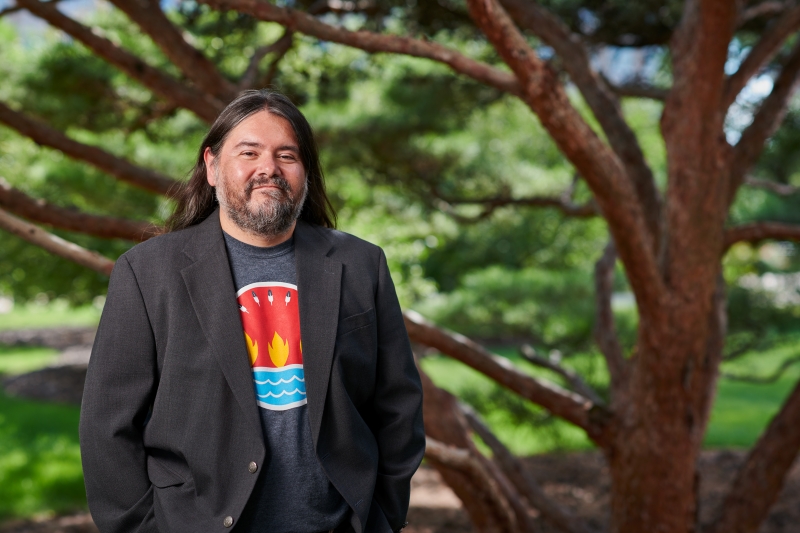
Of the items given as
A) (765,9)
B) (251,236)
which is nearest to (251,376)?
(251,236)

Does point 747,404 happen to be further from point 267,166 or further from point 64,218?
point 267,166

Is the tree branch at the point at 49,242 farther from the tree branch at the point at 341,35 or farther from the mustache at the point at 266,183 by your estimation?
the mustache at the point at 266,183

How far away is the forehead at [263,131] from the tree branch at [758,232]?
236 cm

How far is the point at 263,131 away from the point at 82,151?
202 centimetres

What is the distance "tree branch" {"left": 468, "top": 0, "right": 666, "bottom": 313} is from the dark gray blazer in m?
1.08

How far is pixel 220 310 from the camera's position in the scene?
1.51m

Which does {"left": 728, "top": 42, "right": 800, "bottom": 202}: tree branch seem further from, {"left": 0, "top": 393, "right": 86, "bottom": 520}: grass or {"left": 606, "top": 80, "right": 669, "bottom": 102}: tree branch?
{"left": 0, "top": 393, "right": 86, "bottom": 520}: grass

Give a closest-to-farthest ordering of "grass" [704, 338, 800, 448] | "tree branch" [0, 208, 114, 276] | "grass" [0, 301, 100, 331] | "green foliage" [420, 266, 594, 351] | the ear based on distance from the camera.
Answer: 1. the ear
2. "tree branch" [0, 208, 114, 276]
3. "green foliage" [420, 266, 594, 351]
4. "grass" [704, 338, 800, 448]
5. "grass" [0, 301, 100, 331]

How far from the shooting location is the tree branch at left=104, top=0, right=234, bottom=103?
3254mm

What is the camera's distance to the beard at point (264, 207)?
156 cm

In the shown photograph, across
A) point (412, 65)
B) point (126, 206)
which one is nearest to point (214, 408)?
point (412, 65)

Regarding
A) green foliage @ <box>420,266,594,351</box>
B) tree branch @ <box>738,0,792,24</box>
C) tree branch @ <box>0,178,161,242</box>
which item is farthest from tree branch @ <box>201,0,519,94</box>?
green foliage @ <box>420,266,594,351</box>

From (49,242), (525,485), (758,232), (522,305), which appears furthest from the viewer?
(522,305)

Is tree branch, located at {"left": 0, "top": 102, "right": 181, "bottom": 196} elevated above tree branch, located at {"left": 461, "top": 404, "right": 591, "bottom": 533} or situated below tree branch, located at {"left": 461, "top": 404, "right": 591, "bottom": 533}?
above
